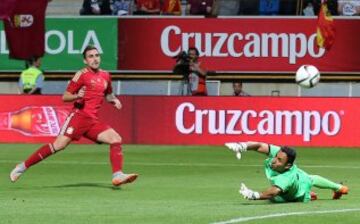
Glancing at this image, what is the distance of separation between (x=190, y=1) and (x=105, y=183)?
1530 cm

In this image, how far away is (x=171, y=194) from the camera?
1620 centimetres

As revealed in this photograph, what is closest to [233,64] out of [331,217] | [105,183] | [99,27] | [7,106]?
[99,27]

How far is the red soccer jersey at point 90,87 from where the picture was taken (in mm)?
16984

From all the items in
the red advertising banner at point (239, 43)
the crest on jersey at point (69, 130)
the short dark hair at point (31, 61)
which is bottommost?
the short dark hair at point (31, 61)

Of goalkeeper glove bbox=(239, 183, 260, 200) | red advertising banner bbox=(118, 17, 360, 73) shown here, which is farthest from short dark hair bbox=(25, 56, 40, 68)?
goalkeeper glove bbox=(239, 183, 260, 200)

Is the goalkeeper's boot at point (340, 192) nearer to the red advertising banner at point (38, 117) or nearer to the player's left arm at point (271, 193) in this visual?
the player's left arm at point (271, 193)

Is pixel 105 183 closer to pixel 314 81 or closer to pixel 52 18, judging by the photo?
pixel 314 81

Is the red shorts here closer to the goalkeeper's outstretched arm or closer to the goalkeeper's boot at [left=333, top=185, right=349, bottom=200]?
the goalkeeper's outstretched arm

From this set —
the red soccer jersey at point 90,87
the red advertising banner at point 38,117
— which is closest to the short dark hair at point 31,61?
the red advertising banner at point 38,117

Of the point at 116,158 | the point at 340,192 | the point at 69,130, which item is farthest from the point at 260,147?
the point at 69,130

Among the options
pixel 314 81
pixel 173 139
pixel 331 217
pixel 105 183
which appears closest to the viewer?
pixel 331 217

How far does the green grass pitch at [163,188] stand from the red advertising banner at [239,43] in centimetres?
588

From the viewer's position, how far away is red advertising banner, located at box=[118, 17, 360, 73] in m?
31.7

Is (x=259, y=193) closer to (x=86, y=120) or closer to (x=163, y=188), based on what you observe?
(x=163, y=188)
